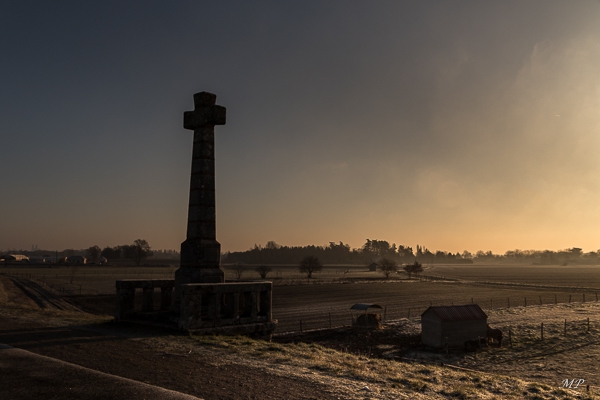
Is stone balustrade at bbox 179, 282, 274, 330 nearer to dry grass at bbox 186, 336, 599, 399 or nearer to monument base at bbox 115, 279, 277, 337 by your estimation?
monument base at bbox 115, 279, 277, 337

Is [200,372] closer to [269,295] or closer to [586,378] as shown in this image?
[269,295]

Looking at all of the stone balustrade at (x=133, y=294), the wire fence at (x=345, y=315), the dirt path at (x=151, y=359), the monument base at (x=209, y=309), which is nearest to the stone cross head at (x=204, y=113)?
the monument base at (x=209, y=309)

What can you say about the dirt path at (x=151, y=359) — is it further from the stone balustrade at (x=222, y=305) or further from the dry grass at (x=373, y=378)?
the stone balustrade at (x=222, y=305)

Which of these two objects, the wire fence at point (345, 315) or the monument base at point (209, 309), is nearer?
the monument base at point (209, 309)

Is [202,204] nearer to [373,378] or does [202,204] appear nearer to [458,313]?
[373,378]

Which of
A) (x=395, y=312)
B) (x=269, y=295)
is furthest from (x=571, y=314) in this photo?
(x=269, y=295)

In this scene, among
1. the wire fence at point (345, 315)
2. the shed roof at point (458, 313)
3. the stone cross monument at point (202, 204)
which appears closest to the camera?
the stone cross monument at point (202, 204)

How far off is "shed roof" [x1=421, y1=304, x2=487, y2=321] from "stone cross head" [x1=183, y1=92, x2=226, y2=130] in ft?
65.1

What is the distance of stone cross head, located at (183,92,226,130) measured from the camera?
19031 mm

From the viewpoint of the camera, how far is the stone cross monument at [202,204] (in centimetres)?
1892

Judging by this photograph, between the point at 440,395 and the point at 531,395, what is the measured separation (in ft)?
13.9

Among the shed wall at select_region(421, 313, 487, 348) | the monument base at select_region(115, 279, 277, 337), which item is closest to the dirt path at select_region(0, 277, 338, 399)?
the monument base at select_region(115, 279, 277, 337)

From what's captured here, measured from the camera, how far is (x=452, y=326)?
30.6 meters

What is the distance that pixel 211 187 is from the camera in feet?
63.7
